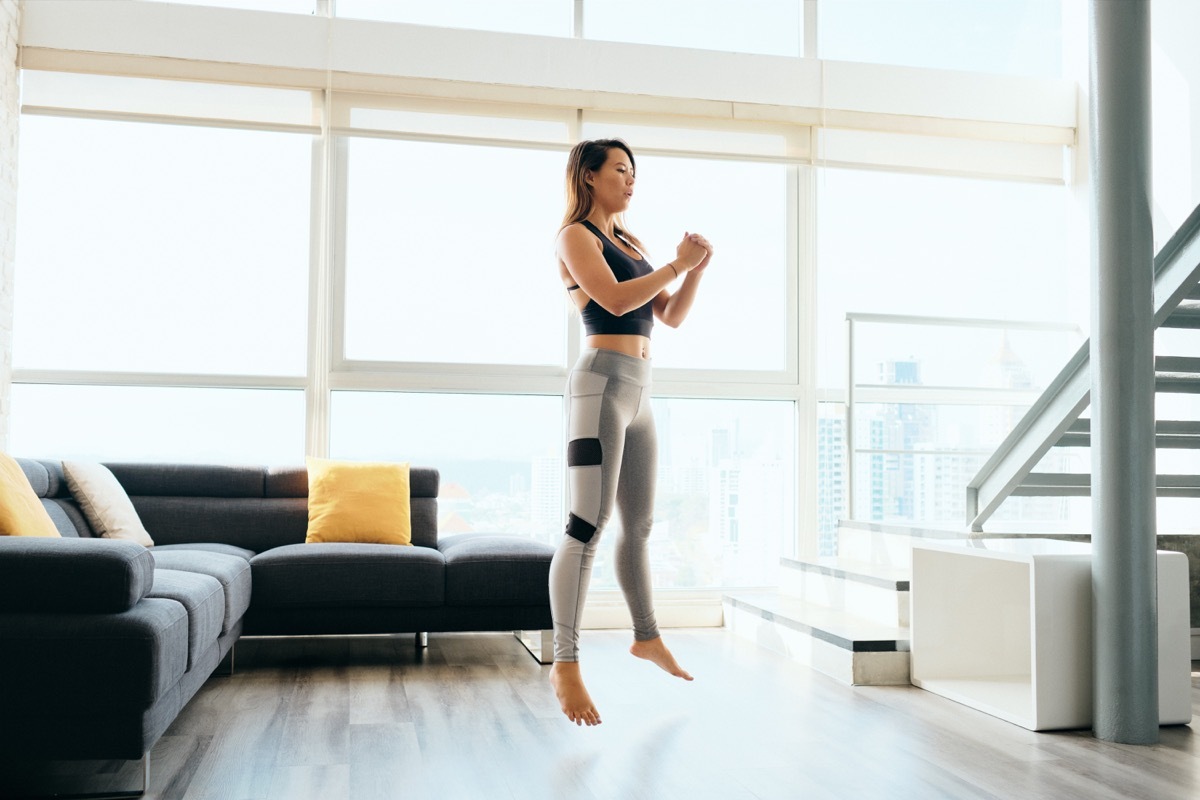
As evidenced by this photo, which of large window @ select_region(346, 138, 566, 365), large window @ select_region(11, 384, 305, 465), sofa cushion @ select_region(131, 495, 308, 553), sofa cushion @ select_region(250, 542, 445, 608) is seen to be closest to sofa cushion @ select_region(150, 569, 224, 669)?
sofa cushion @ select_region(250, 542, 445, 608)

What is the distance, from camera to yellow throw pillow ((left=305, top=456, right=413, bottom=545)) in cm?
412

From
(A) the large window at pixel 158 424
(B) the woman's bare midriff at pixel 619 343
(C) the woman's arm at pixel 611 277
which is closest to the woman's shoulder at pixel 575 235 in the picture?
(C) the woman's arm at pixel 611 277

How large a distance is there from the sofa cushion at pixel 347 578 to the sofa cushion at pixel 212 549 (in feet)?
0.47

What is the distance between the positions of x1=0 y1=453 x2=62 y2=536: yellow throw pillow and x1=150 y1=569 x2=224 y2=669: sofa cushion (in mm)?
352

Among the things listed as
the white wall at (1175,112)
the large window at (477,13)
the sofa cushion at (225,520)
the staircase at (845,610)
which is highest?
the large window at (477,13)

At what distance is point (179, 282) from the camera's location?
4.68m

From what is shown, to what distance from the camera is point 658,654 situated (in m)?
2.94

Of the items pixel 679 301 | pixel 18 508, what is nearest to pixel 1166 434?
pixel 679 301

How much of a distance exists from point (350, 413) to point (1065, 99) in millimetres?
3934

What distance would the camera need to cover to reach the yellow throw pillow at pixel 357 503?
13.5 ft

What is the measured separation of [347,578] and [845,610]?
1903 mm

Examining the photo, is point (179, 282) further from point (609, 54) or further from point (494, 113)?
point (609, 54)

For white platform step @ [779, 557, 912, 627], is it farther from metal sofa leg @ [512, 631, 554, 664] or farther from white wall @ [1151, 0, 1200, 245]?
white wall @ [1151, 0, 1200, 245]

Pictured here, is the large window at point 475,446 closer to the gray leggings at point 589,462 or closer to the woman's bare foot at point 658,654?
the woman's bare foot at point 658,654
